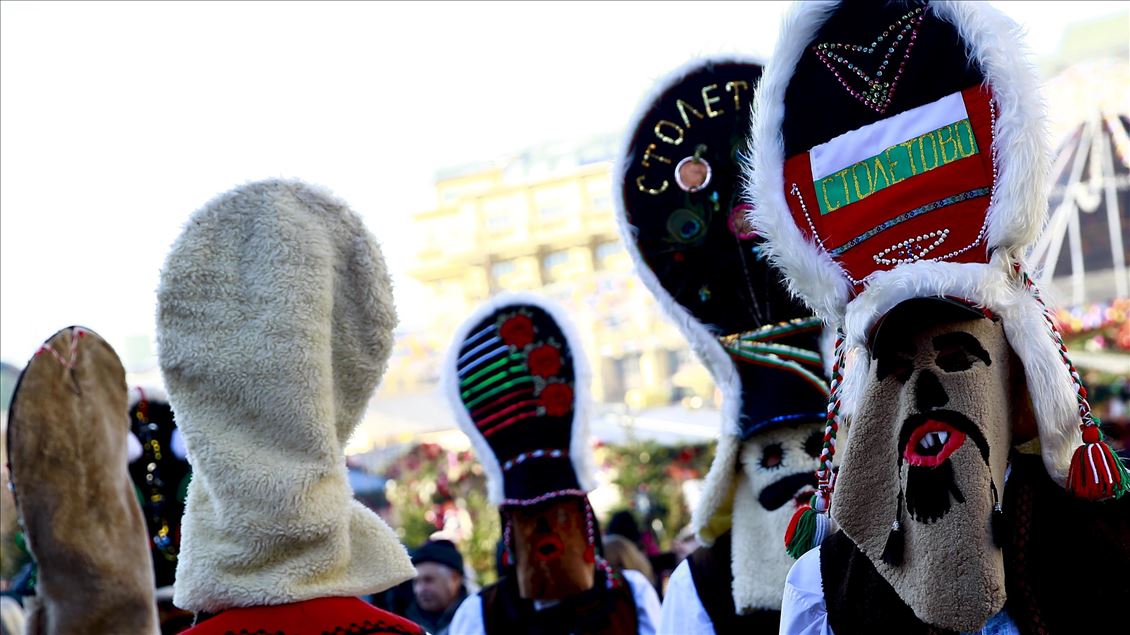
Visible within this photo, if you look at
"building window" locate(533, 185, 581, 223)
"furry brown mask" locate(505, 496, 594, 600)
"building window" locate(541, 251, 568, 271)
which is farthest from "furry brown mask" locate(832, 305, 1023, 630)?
"building window" locate(541, 251, 568, 271)

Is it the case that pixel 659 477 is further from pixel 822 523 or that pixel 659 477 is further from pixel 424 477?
pixel 822 523

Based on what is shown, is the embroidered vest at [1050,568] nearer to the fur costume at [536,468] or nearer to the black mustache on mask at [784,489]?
the black mustache on mask at [784,489]

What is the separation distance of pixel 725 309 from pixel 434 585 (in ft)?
11.6

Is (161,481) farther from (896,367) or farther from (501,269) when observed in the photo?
(501,269)

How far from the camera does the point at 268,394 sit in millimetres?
2029

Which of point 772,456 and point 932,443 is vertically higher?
point 932,443

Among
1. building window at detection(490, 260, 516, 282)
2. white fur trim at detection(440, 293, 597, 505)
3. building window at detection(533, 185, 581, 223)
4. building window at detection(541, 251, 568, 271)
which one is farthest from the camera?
building window at detection(490, 260, 516, 282)

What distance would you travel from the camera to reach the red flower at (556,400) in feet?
13.9

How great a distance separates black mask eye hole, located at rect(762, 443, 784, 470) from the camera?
3.11 meters

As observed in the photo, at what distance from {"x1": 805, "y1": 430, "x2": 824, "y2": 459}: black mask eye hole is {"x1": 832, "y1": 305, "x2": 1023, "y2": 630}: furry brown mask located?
1.30 meters

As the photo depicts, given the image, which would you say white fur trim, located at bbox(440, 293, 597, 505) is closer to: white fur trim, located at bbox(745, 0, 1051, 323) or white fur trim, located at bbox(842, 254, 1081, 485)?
white fur trim, located at bbox(745, 0, 1051, 323)

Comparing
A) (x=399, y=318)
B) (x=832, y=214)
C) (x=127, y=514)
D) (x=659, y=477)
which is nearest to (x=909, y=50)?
(x=832, y=214)

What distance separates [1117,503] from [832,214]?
60 centimetres

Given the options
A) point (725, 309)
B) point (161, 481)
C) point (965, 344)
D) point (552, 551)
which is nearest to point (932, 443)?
point (965, 344)
